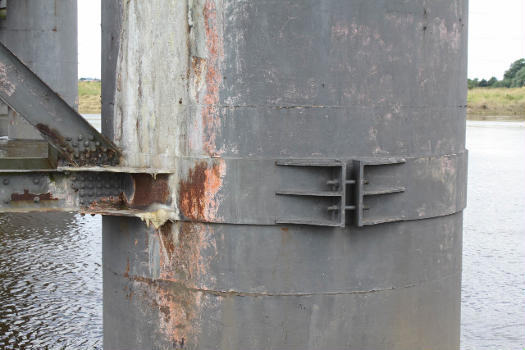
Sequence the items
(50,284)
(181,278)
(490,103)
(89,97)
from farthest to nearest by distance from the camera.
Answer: (89,97) < (490,103) < (50,284) < (181,278)

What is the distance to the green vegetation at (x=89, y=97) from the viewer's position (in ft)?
259

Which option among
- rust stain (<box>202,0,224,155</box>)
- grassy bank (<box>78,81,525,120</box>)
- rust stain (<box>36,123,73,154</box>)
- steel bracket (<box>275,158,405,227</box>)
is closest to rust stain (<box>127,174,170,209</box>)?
rust stain (<box>202,0,224,155</box>)

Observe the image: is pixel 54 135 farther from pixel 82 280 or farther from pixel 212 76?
pixel 82 280

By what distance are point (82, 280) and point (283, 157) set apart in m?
9.17

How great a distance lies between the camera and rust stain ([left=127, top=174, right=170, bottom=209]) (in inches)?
238

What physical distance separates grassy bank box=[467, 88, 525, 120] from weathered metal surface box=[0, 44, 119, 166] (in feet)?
261

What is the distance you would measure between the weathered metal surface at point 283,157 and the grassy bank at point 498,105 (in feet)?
259

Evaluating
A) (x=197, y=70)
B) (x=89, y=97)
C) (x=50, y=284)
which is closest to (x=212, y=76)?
(x=197, y=70)

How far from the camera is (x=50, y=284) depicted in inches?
536

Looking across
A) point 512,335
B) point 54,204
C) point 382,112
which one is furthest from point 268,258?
point 512,335

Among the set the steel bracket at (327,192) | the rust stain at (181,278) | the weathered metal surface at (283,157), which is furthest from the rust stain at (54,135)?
the steel bracket at (327,192)

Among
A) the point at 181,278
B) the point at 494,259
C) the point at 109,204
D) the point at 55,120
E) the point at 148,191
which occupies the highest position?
the point at 55,120

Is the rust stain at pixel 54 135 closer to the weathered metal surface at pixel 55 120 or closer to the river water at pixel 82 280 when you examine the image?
the weathered metal surface at pixel 55 120

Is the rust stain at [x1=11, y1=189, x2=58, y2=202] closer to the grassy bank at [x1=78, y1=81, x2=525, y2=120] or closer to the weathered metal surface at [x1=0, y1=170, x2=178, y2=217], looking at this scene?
the weathered metal surface at [x1=0, y1=170, x2=178, y2=217]
